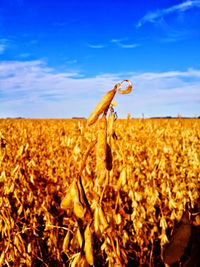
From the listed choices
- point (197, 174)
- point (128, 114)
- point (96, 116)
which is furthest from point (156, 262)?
point (96, 116)

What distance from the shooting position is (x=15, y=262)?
2.38m

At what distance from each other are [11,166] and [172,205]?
4.97 ft

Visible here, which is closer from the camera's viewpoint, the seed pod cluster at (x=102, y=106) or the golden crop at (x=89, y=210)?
the seed pod cluster at (x=102, y=106)

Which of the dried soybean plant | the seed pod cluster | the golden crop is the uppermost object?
the seed pod cluster

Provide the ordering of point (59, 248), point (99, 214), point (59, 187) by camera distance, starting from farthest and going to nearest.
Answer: point (59, 187)
point (59, 248)
point (99, 214)

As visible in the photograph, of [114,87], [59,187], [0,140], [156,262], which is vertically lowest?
[156,262]

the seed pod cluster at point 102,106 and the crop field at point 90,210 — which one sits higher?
the seed pod cluster at point 102,106

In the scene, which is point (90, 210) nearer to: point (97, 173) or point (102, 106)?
point (97, 173)

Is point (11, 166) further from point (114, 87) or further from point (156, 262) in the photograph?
point (114, 87)

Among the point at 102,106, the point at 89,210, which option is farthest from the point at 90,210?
the point at 102,106

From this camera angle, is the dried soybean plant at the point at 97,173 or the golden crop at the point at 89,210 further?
the golden crop at the point at 89,210

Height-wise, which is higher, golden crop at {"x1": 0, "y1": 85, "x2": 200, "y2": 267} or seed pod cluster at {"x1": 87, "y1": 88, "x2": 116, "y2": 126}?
seed pod cluster at {"x1": 87, "y1": 88, "x2": 116, "y2": 126}

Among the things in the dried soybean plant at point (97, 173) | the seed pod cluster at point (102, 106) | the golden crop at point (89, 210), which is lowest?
the golden crop at point (89, 210)

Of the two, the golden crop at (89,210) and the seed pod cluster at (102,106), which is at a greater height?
the seed pod cluster at (102,106)
